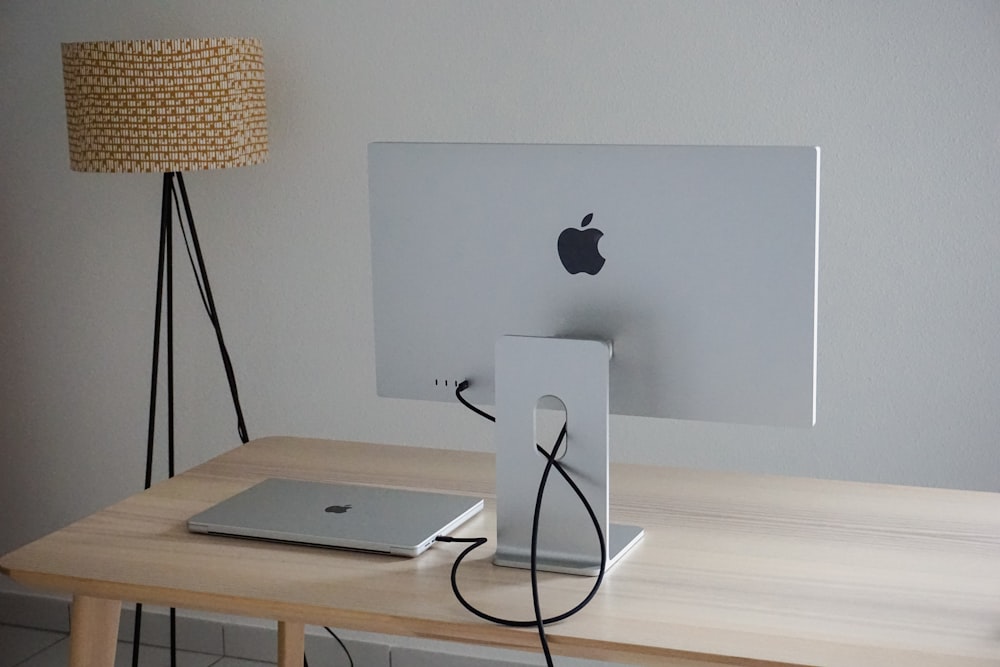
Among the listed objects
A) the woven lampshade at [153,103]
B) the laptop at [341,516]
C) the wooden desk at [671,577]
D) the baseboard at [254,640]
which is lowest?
the baseboard at [254,640]

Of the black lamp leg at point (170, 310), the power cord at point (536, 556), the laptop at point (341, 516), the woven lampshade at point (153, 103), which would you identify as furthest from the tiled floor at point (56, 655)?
the power cord at point (536, 556)

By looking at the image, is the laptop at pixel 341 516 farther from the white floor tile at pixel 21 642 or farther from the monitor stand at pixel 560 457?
the white floor tile at pixel 21 642

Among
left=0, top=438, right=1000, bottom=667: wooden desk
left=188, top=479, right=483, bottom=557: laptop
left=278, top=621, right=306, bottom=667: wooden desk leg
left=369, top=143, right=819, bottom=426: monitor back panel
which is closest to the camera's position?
left=0, top=438, right=1000, bottom=667: wooden desk

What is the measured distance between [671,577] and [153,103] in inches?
59.9

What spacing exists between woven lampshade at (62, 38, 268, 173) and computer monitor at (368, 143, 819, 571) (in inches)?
38.5

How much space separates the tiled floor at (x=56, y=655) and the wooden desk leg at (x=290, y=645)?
40.1 inches

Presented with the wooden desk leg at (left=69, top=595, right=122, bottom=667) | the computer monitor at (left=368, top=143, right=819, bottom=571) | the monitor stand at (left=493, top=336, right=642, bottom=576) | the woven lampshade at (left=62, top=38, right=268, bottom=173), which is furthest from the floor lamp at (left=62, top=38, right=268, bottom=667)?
the monitor stand at (left=493, top=336, right=642, bottom=576)

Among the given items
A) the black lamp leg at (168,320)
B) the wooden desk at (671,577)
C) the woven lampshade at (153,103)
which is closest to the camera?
the wooden desk at (671,577)

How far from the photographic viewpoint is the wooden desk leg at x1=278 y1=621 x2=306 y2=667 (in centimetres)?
213

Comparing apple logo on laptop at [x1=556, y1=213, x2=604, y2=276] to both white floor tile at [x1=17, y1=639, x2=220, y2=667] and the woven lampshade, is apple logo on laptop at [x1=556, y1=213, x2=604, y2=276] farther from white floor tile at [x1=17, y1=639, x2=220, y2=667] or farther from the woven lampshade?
white floor tile at [x1=17, y1=639, x2=220, y2=667]

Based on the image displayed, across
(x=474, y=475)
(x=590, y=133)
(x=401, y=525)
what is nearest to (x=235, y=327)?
(x=590, y=133)

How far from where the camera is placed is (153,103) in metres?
2.44

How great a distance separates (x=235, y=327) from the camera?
3.06 meters

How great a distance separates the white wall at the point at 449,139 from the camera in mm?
2443
